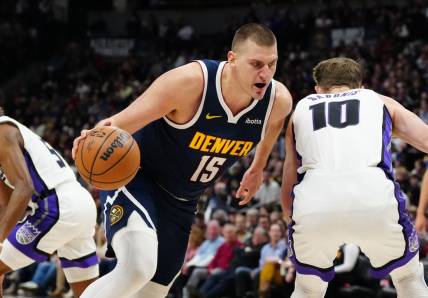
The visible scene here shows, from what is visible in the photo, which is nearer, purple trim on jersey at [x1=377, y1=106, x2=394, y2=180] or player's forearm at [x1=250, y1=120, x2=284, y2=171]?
purple trim on jersey at [x1=377, y1=106, x2=394, y2=180]

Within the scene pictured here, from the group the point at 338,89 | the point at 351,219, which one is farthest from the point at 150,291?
the point at 338,89

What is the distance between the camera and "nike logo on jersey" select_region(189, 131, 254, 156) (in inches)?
188

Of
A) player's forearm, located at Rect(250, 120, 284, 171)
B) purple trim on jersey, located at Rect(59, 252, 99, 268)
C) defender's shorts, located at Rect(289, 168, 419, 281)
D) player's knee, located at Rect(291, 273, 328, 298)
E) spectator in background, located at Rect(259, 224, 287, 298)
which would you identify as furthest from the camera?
spectator in background, located at Rect(259, 224, 287, 298)

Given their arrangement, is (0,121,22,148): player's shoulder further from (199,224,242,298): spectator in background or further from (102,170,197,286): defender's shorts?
(199,224,242,298): spectator in background

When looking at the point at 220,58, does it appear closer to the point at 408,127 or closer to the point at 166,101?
the point at 166,101

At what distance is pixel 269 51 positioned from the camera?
15.0 ft

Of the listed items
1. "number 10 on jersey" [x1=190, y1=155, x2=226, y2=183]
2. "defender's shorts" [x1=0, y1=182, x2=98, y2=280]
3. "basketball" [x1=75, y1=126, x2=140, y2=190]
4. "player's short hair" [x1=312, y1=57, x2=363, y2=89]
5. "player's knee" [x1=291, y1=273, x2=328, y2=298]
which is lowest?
"defender's shorts" [x1=0, y1=182, x2=98, y2=280]

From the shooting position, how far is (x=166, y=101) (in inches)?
176

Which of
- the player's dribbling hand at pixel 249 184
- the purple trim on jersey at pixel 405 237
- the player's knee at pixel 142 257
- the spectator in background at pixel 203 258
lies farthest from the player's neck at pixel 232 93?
the spectator in background at pixel 203 258

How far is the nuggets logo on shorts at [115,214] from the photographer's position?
4.62 metres

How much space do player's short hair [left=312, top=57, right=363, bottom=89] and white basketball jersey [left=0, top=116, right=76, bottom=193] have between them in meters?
2.28

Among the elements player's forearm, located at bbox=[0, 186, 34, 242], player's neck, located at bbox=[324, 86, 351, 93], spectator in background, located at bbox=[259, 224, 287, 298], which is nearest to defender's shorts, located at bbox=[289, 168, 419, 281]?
player's neck, located at bbox=[324, 86, 351, 93]

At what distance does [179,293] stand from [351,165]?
21.9 ft

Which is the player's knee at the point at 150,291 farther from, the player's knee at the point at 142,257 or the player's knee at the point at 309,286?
the player's knee at the point at 309,286
